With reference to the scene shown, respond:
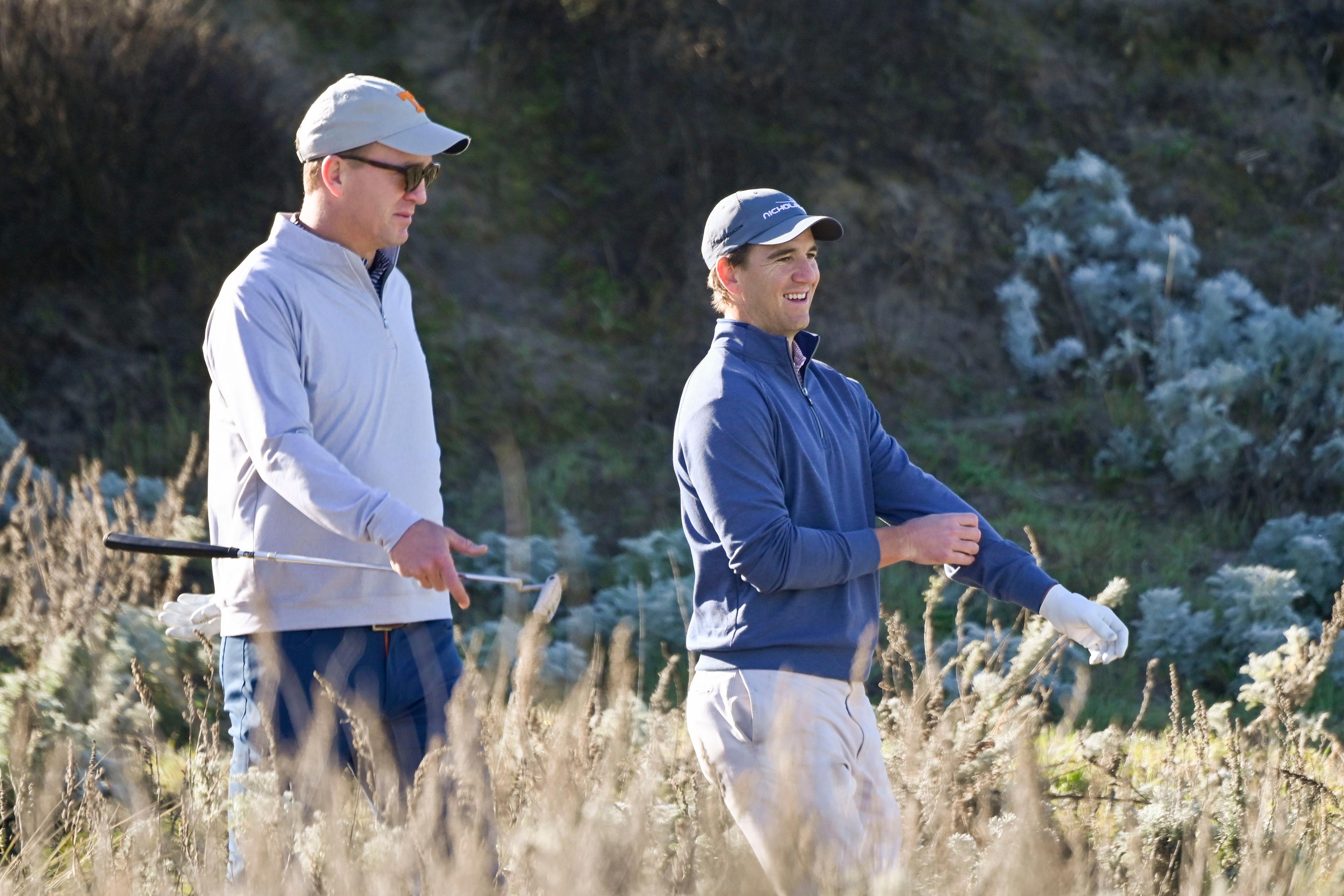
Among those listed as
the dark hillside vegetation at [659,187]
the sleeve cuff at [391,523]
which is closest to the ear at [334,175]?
the sleeve cuff at [391,523]

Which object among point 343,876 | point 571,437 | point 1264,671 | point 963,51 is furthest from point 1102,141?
point 343,876

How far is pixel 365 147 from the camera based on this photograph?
2961mm

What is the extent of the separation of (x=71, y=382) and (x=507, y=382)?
2.52m

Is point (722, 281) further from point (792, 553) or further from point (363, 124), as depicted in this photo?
point (363, 124)

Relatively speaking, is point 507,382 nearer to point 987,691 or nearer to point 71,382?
point 71,382

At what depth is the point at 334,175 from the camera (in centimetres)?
300

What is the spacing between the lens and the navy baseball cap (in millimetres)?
2965

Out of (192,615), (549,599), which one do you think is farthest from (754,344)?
(192,615)

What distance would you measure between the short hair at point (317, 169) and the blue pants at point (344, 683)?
3.07 feet

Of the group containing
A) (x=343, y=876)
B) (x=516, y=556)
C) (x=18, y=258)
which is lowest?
(x=343, y=876)

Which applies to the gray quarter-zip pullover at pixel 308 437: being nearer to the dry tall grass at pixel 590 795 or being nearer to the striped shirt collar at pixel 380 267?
the striped shirt collar at pixel 380 267

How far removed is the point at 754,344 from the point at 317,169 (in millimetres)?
997

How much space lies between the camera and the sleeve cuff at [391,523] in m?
2.57

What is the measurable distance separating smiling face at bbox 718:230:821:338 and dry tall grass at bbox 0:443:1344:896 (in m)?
0.78
